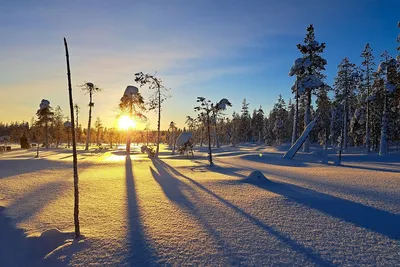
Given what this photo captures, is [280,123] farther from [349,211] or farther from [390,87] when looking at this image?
[349,211]

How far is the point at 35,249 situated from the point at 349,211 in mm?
8621

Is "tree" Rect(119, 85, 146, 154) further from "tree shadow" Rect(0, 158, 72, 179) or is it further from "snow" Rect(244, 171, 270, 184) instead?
"snow" Rect(244, 171, 270, 184)

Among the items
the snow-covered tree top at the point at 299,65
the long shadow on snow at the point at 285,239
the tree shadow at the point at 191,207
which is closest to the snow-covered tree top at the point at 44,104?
the snow-covered tree top at the point at 299,65

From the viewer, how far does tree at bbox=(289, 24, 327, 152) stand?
29672mm

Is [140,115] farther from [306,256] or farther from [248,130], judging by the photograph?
[248,130]

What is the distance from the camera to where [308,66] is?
30.0 m

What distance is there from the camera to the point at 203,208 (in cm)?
822

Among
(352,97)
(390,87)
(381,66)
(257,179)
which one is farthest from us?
(352,97)

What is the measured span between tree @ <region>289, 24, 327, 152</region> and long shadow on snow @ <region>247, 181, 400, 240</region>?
21656 millimetres

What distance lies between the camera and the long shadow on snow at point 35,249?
519cm

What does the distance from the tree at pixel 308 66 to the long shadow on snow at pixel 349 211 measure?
21.7 meters

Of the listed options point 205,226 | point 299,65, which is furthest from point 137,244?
point 299,65

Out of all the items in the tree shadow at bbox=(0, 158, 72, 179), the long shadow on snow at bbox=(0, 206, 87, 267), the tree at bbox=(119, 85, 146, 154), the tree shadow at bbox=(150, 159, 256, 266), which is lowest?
the long shadow on snow at bbox=(0, 206, 87, 267)

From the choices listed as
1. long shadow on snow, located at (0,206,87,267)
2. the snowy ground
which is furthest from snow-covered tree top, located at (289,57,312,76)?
long shadow on snow, located at (0,206,87,267)
